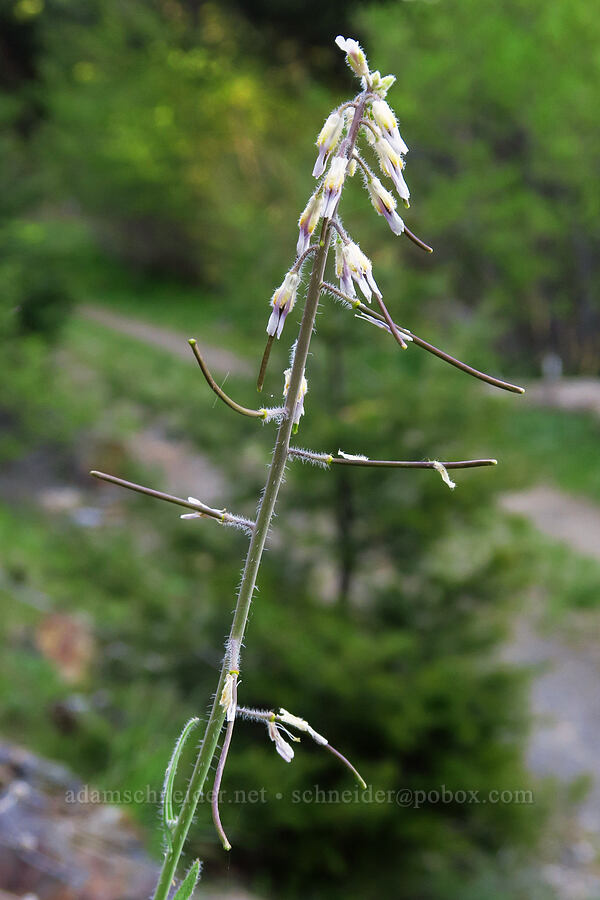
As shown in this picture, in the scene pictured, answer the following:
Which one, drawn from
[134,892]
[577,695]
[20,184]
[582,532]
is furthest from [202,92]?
[134,892]

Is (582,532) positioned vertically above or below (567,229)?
below

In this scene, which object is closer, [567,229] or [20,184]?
[20,184]

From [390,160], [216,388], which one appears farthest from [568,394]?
[216,388]

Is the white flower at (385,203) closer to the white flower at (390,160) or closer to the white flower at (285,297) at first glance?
the white flower at (390,160)

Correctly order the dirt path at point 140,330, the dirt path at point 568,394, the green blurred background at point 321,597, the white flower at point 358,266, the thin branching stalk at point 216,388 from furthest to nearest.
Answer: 1. the dirt path at point 140,330
2. the dirt path at point 568,394
3. the green blurred background at point 321,597
4. the white flower at point 358,266
5. the thin branching stalk at point 216,388

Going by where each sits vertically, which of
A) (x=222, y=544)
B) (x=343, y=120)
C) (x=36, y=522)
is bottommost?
(x=343, y=120)

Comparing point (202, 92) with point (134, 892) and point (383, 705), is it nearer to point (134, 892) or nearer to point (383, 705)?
point (383, 705)

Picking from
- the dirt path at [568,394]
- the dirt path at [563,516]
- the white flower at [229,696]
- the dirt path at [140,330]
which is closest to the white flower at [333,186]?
the white flower at [229,696]

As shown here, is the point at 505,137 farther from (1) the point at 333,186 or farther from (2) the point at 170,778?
(2) the point at 170,778
